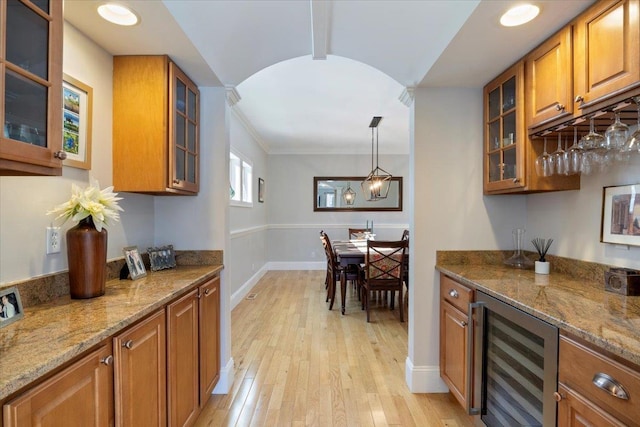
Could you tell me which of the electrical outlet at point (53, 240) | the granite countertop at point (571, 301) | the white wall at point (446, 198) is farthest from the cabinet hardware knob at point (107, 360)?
the white wall at point (446, 198)

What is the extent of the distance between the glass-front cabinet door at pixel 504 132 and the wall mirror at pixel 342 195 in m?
4.75

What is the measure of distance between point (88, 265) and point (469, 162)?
93.8 inches

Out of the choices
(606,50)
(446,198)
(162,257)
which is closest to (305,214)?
(446,198)

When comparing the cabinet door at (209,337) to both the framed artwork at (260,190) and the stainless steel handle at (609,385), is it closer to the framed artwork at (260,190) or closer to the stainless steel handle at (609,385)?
the stainless steel handle at (609,385)

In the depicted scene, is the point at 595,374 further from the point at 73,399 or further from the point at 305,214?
the point at 305,214

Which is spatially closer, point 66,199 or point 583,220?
point 66,199

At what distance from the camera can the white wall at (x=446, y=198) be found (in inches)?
93.5

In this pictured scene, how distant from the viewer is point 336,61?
2992 millimetres

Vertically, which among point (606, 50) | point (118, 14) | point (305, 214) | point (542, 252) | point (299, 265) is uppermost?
point (118, 14)

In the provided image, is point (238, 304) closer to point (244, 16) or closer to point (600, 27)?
point (244, 16)

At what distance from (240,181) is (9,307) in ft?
12.7

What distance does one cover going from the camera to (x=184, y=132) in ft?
7.00

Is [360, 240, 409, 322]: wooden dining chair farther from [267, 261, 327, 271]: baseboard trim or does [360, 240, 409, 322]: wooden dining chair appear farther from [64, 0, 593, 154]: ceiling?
[267, 261, 327, 271]: baseboard trim

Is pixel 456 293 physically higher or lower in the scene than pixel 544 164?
lower
